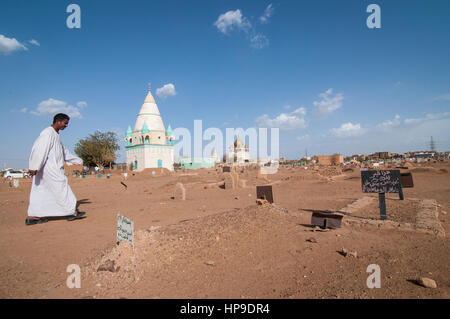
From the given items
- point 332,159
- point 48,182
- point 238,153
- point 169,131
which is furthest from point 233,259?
point 238,153

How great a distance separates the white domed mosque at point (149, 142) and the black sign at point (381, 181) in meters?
33.6

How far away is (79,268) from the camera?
3252 millimetres

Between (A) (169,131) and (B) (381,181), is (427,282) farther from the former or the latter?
(A) (169,131)

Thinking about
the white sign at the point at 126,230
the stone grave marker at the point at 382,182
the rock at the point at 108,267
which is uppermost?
the stone grave marker at the point at 382,182

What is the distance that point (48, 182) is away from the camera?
5648 millimetres

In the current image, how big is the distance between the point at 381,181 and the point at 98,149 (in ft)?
133

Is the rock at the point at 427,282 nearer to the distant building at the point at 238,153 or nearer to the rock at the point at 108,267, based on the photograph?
the rock at the point at 108,267

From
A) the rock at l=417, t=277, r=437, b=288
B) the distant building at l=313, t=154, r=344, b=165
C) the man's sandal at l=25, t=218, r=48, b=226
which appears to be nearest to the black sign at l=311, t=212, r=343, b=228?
the rock at l=417, t=277, r=437, b=288

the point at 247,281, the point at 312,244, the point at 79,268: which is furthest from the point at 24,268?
the point at 312,244

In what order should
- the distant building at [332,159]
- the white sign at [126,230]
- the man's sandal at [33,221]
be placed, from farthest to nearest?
the distant building at [332,159] → the man's sandal at [33,221] → the white sign at [126,230]

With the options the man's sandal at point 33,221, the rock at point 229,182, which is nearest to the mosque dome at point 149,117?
the rock at point 229,182

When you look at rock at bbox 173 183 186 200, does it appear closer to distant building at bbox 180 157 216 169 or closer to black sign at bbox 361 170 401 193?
black sign at bbox 361 170 401 193

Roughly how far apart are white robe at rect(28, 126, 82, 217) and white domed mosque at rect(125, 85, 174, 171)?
3150 centimetres

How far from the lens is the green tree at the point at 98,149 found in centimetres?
3878
